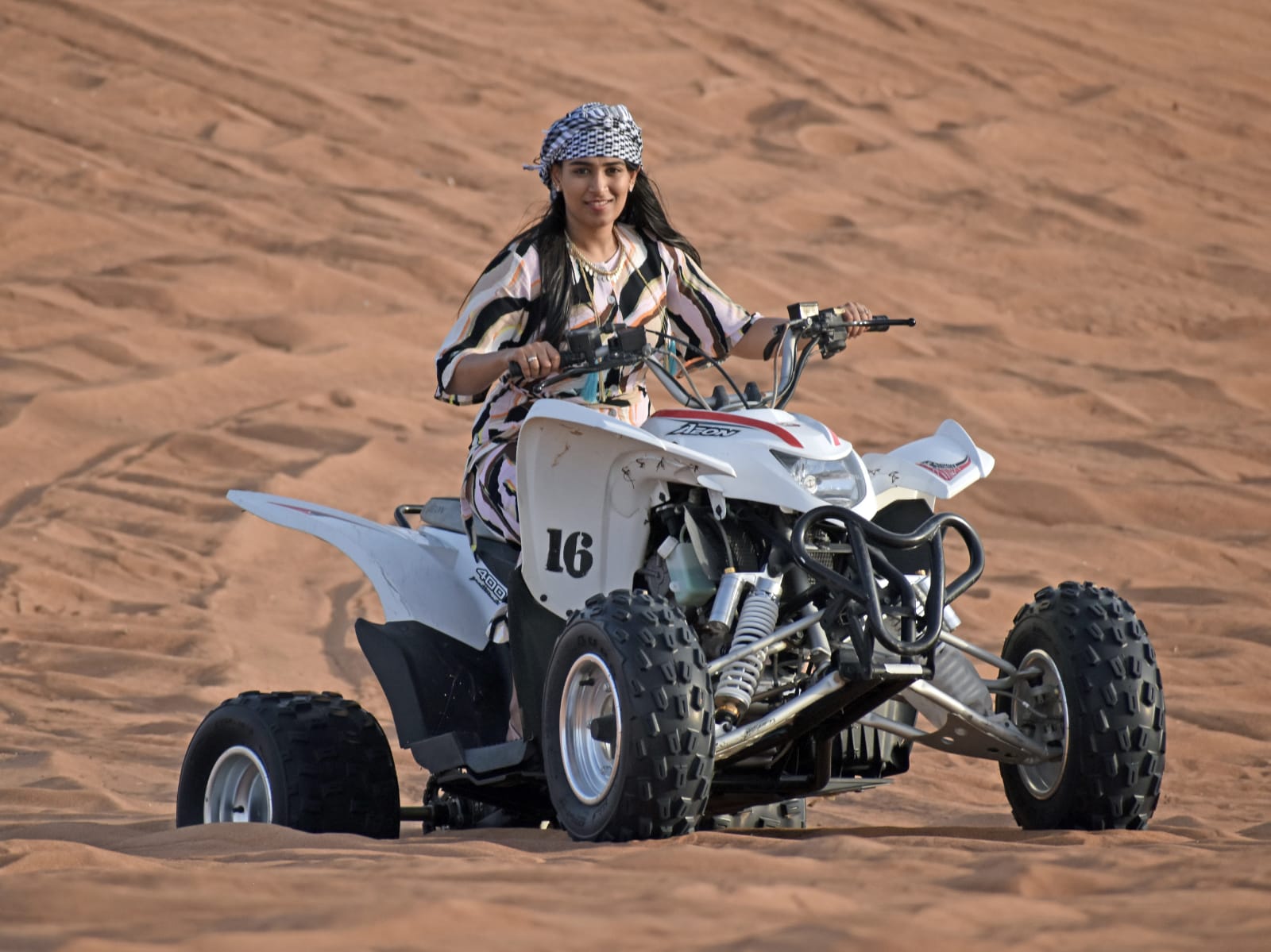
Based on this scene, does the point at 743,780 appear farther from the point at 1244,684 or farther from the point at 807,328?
the point at 1244,684

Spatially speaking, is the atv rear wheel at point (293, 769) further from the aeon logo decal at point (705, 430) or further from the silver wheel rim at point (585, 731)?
the aeon logo decal at point (705, 430)

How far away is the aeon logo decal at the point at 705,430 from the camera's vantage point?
4.78 m

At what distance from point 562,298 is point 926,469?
1.10 meters

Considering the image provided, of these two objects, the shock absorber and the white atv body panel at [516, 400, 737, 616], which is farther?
the white atv body panel at [516, 400, 737, 616]

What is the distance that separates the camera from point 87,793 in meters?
6.64

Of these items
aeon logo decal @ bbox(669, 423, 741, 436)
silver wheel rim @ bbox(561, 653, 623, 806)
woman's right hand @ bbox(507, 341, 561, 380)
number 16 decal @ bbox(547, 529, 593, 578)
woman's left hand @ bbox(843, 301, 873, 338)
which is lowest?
silver wheel rim @ bbox(561, 653, 623, 806)

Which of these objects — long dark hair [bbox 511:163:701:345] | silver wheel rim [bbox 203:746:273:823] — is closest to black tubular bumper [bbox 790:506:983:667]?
long dark hair [bbox 511:163:701:345]

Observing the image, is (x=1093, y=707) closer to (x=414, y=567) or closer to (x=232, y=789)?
(x=414, y=567)

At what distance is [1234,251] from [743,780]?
1172 cm

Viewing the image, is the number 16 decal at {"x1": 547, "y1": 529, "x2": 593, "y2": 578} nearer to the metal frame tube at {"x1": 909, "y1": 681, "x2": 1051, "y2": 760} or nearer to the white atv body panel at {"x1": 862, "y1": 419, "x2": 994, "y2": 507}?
the white atv body panel at {"x1": 862, "y1": 419, "x2": 994, "y2": 507}

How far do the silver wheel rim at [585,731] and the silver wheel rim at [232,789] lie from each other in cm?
116

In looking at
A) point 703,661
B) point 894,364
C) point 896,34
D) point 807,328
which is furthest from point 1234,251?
point 703,661

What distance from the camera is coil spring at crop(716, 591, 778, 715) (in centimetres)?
452

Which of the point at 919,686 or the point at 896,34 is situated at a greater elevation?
the point at 896,34
